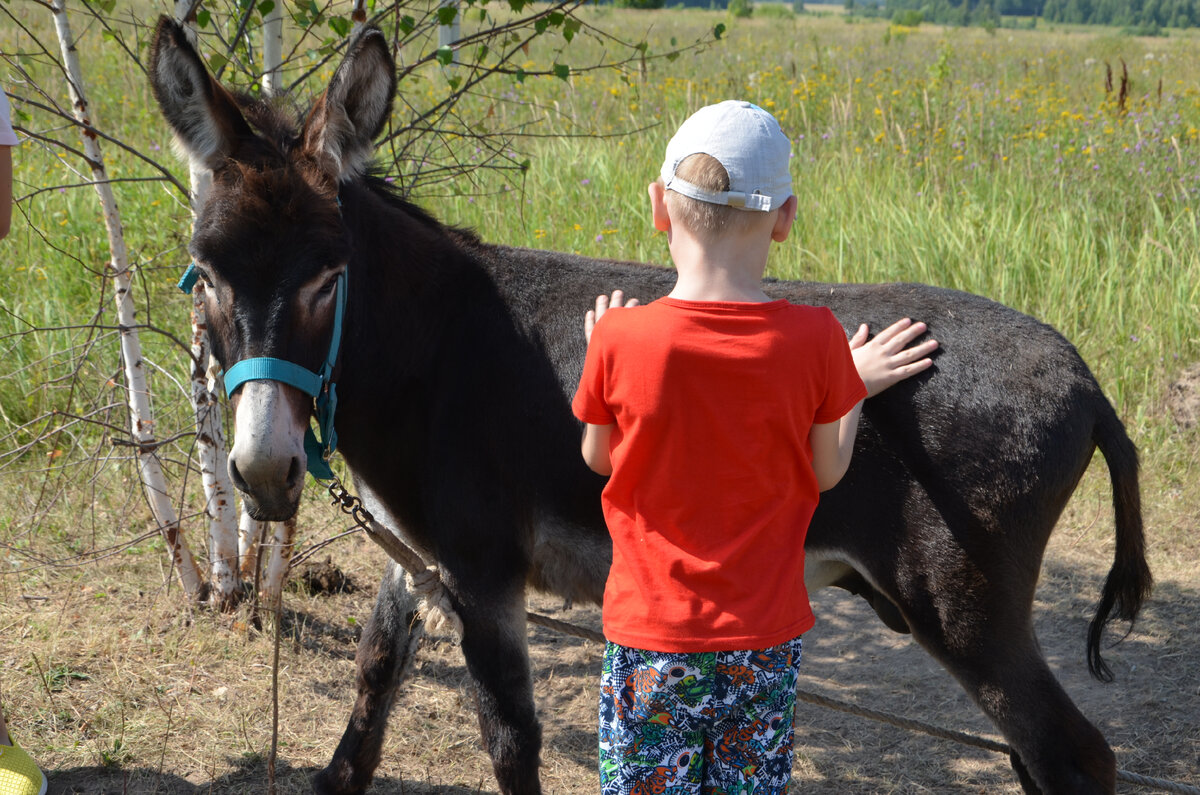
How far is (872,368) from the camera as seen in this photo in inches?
81.7

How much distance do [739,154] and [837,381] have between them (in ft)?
1.45

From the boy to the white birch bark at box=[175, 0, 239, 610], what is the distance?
7.42ft

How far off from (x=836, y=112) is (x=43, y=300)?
6.58 m

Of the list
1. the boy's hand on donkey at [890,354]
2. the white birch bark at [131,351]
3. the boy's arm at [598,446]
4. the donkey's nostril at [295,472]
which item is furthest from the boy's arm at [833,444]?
the white birch bark at [131,351]

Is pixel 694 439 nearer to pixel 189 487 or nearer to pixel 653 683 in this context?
pixel 653 683

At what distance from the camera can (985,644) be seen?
7.03 feet

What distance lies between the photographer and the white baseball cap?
5.10 feet

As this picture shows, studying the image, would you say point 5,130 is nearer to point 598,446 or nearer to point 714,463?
point 598,446

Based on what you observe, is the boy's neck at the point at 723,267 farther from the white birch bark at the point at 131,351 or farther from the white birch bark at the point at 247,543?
the white birch bark at the point at 247,543

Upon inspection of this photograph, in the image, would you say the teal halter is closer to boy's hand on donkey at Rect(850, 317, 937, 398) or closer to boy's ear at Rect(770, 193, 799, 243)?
boy's ear at Rect(770, 193, 799, 243)

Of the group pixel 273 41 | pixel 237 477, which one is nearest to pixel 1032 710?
pixel 237 477

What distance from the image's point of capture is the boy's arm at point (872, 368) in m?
1.76

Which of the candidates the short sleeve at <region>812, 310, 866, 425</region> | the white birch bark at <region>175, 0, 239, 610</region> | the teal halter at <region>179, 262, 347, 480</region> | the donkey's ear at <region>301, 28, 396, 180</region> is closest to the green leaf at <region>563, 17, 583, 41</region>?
the donkey's ear at <region>301, 28, 396, 180</region>

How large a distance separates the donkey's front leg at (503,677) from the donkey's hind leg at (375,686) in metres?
0.52
